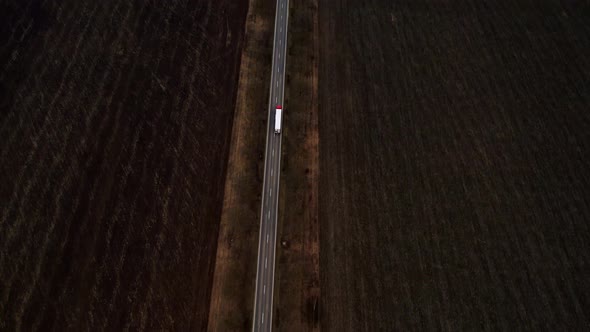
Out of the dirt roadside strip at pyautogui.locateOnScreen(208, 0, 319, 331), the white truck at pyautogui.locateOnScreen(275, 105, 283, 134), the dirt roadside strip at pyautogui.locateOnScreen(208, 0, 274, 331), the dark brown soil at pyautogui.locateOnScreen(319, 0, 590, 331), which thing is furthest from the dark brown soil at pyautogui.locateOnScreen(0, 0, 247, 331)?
the dark brown soil at pyautogui.locateOnScreen(319, 0, 590, 331)

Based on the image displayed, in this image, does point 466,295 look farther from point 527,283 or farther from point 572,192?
point 572,192

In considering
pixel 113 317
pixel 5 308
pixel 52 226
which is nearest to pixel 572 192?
pixel 113 317

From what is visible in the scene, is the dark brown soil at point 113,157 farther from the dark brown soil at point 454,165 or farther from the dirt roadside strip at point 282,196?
the dark brown soil at point 454,165

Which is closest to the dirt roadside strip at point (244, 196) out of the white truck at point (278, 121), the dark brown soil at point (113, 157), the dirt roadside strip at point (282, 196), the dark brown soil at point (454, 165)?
the dirt roadside strip at point (282, 196)

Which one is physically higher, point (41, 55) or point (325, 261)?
point (41, 55)

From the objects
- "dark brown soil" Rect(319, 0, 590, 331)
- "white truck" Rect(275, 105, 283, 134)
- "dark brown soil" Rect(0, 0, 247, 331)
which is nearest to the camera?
"dark brown soil" Rect(0, 0, 247, 331)

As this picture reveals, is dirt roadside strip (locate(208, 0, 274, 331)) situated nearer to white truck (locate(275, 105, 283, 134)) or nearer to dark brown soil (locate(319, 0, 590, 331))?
white truck (locate(275, 105, 283, 134))

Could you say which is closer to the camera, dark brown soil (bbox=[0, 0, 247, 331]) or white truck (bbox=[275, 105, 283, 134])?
dark brown soil (bbox=[0, 0, 247, 331])
